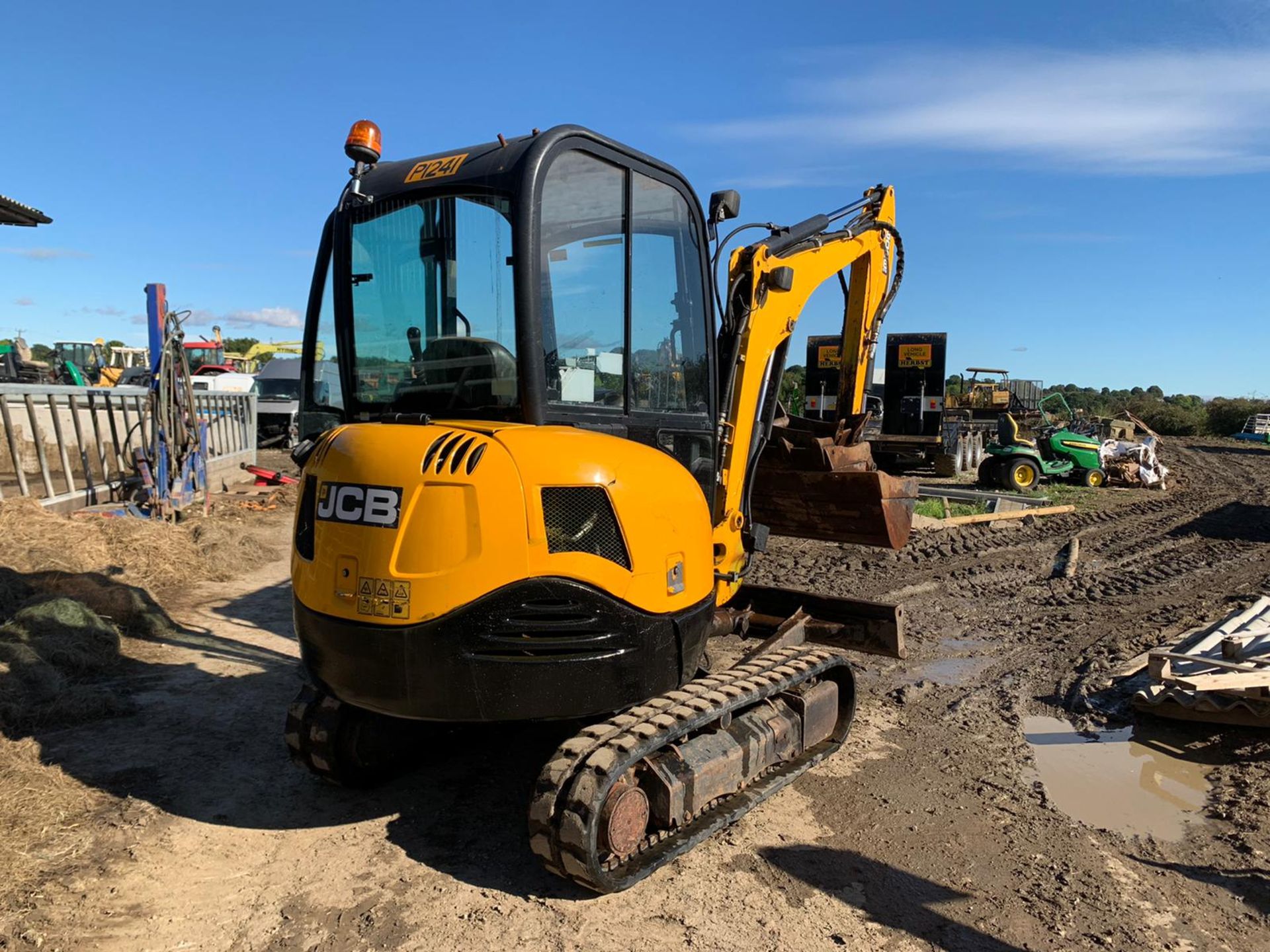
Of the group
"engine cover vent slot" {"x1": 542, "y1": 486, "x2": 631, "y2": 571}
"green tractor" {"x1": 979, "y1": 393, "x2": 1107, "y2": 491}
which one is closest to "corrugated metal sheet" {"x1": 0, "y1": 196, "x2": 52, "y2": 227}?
"engine cover vent slot" {"x1": 542, "y1": 486, "x2": 631, "y2": 571}

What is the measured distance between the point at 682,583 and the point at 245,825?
7.26 ft

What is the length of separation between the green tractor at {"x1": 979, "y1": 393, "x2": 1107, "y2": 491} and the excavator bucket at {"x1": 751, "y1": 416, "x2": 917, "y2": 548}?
39.4 feet

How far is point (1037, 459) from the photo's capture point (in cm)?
1686

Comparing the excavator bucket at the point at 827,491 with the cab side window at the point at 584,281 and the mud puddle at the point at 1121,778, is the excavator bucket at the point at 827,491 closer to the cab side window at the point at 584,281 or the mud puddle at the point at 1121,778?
the mud puddle at the point at 1121,778

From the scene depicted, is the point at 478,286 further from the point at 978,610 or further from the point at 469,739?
the point at 978,610

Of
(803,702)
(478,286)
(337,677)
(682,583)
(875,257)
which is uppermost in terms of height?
(875,257)

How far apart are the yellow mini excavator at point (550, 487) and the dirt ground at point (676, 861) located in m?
0.26

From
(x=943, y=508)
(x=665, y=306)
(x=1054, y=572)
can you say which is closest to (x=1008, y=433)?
(x=943, y=508)

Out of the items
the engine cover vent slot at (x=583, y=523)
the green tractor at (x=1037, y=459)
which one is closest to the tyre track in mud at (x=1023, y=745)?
the engine cover vent slot at (x=583, y=523)

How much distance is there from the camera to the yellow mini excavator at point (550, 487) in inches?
125

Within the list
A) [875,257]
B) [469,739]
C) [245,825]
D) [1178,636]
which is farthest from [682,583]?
[1178,636]

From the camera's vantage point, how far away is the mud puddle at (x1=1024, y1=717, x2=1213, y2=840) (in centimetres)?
423

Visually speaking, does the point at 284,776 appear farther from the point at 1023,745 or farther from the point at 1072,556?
the point at 1072,556

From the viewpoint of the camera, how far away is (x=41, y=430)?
9.95 metres
